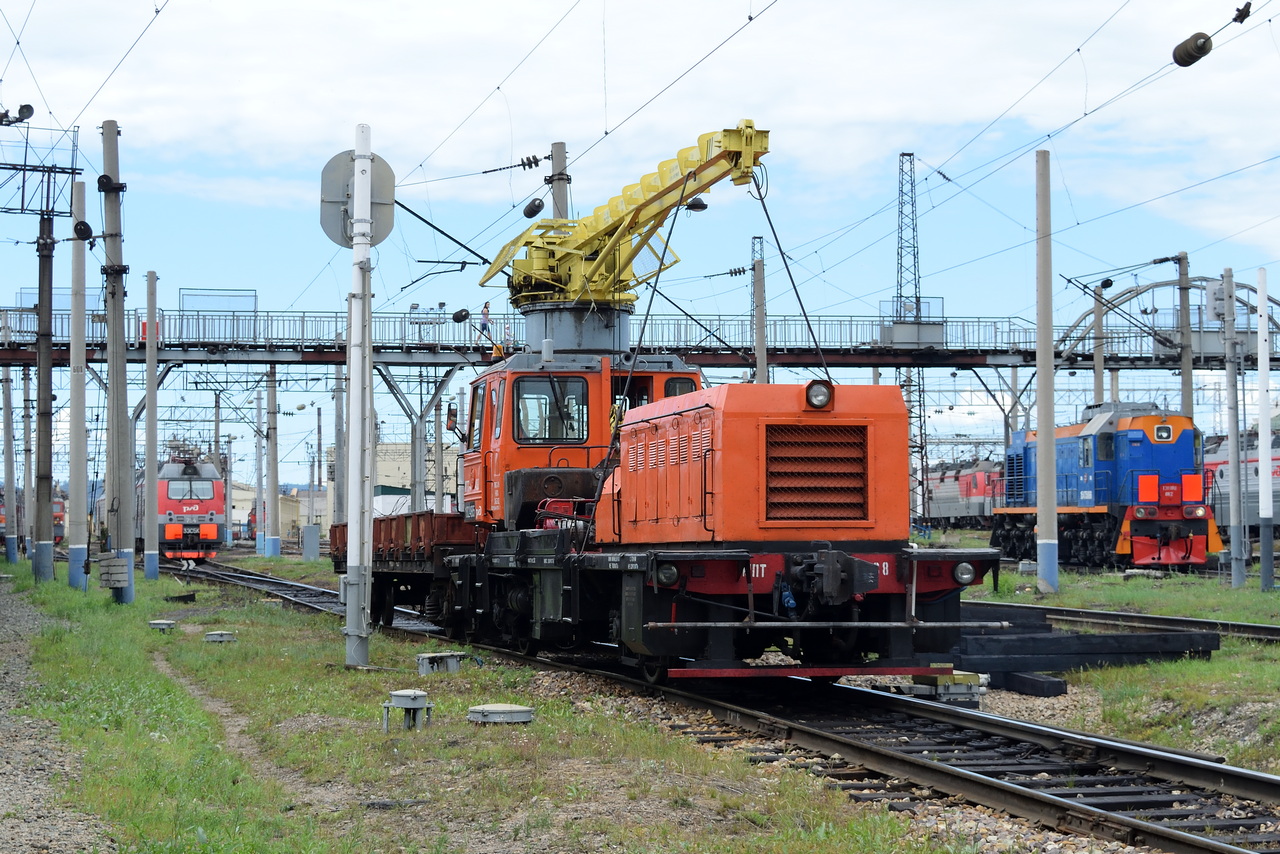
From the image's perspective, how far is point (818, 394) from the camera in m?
11.3

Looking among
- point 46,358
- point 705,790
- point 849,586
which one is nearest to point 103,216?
point 46,358

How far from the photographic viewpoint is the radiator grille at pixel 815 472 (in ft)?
37.0

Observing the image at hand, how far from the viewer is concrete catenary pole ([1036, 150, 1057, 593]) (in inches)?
944

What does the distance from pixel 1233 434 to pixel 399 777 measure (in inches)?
892

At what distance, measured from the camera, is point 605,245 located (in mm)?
16625

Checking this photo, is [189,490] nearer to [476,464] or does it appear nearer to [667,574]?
[476,464]

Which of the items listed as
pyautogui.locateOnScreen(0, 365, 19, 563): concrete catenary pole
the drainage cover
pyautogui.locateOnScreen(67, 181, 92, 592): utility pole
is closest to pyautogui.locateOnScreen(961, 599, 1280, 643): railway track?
the drainage cover

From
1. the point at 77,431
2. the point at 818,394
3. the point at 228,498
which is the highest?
the point at 77,431

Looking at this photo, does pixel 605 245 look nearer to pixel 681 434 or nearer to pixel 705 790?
pixel 681 434

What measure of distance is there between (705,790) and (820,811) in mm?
846

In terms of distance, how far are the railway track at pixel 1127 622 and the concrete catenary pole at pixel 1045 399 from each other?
345cm

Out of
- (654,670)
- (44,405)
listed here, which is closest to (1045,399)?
(654,670)

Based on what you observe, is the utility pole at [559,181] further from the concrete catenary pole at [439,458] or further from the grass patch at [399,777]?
the grass patch at [399,777]

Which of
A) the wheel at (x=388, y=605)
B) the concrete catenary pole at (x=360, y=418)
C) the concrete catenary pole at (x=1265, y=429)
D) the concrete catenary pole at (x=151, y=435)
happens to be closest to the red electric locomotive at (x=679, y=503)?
the concrete catenary pole at (x=360, y=418)
